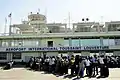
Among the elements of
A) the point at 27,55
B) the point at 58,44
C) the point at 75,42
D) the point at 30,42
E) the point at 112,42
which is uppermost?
the point at 30,42

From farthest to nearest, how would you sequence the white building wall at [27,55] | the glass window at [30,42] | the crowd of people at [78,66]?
the glass window at [30,42] → the white building wall at [27,55] → the crowd of people at [78,66]

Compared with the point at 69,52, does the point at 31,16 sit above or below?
above

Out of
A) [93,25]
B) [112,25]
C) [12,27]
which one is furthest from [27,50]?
[112,25]

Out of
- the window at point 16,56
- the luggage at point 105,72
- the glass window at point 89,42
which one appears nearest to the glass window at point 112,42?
the glass window at point 89,42

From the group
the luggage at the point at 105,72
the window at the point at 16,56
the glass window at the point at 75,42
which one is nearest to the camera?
the luggage at the point at 105,72

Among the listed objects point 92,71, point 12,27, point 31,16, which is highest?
point 31,16

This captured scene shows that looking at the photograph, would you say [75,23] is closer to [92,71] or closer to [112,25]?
[112,25]

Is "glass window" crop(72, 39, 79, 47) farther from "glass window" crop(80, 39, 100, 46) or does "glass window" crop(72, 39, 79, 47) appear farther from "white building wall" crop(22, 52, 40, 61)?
"white building wall" crop(22, 52, 40, 61)

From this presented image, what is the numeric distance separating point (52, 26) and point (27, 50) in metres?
7.55

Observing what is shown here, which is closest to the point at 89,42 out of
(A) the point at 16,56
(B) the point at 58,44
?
(B) the point at 58,44

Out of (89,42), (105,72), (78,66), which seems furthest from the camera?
(89,42)

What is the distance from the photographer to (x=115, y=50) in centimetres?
3762

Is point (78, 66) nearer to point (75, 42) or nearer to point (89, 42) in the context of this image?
point (89, 42)

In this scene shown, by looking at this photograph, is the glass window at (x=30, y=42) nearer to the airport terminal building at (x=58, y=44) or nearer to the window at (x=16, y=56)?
the airport terminal building at (x=58, y=44)
